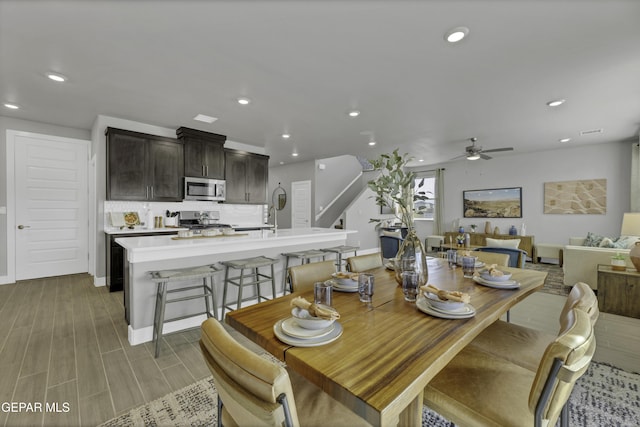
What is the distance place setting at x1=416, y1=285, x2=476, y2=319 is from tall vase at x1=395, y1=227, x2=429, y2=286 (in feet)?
0.78

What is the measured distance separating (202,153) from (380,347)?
16.3ft

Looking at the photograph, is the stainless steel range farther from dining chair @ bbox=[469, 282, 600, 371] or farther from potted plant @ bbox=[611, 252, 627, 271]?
potted plant @ bbox=[611, 252, 627, 271]

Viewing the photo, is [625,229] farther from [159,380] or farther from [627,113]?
[159,380]

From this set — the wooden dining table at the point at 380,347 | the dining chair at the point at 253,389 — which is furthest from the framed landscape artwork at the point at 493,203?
the dining chair at the point at 253,389

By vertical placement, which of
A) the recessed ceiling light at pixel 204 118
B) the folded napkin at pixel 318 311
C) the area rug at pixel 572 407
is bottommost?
the area rug at pixel 572 407

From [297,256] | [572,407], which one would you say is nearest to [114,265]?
[297,256]

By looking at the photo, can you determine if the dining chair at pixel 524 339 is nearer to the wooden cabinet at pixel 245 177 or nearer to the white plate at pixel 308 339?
the white plate at pixel 308 339

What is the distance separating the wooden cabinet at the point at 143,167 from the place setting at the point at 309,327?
4314 millimetres

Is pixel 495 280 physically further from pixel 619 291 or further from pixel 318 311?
pixel 619 291

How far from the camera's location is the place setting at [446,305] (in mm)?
1259

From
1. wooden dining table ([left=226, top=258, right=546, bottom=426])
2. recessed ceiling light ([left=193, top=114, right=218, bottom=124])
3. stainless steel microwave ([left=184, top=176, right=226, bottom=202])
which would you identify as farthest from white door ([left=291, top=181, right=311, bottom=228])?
wooden dining table ([left=226, top=258, right=546, bottom=426])

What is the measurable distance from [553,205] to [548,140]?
1891 millimetres

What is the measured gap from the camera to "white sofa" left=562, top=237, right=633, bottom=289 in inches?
158

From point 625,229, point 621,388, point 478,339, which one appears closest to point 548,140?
point 625,229
